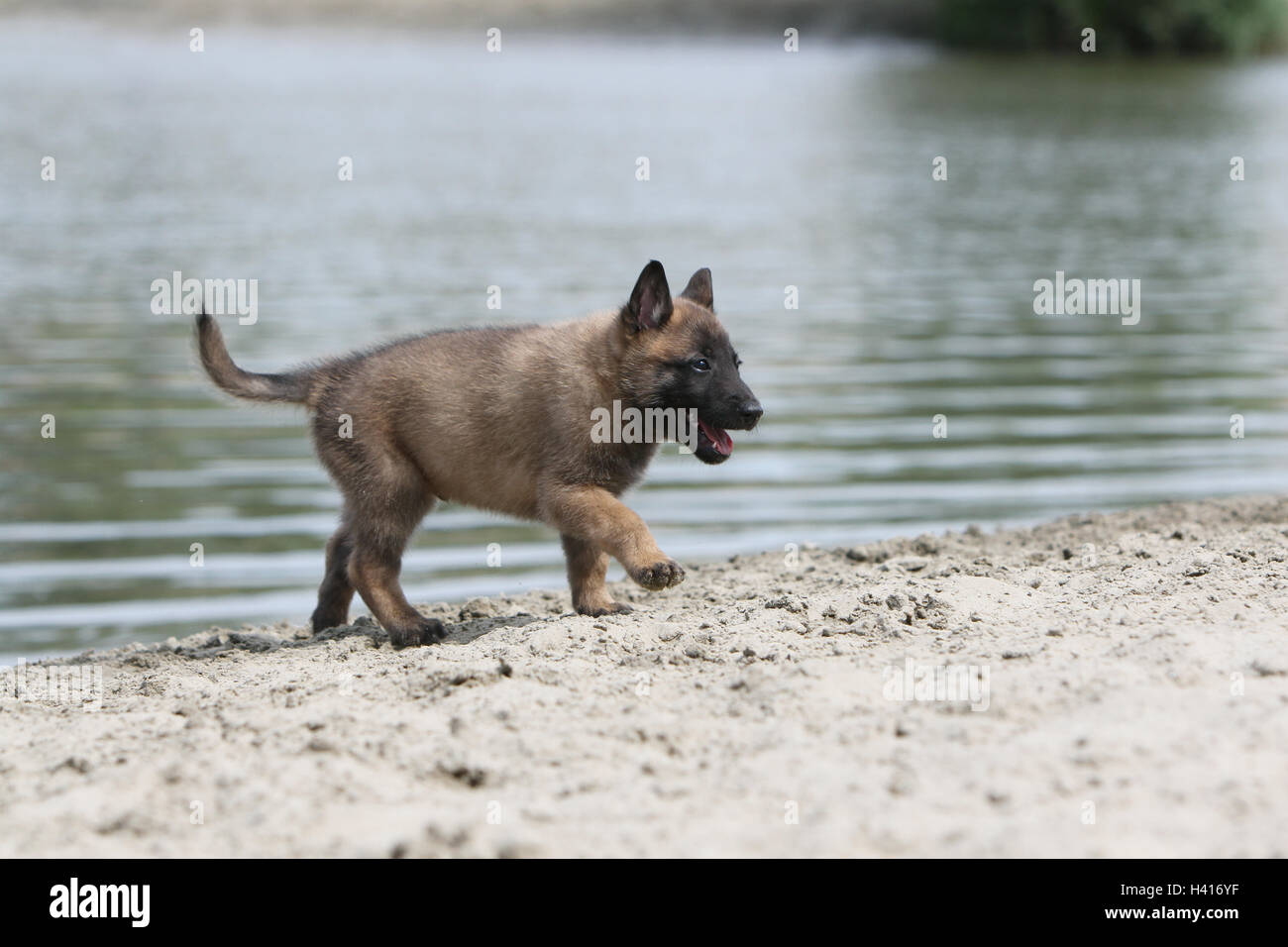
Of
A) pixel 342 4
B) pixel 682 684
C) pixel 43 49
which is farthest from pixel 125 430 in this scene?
pixel 342 4

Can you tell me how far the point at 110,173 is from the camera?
83.9ft

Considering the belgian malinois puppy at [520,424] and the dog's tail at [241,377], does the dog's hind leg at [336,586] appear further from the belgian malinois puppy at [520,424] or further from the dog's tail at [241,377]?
the dog's tail at [241,377]

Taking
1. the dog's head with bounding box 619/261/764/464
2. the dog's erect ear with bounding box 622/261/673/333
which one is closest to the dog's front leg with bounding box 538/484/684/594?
the dog's head with bounding box 619/261/764/464

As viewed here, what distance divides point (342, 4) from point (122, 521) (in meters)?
51.3

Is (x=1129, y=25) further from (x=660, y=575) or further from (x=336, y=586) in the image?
(x=660, y=575)

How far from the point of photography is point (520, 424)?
6840 millimetres

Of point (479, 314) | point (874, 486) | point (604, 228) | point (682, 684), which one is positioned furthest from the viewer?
point (604, 228)

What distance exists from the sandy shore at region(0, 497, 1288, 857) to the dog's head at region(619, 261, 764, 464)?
0.83 metres

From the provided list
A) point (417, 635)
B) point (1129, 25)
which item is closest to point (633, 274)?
point (417, 635)

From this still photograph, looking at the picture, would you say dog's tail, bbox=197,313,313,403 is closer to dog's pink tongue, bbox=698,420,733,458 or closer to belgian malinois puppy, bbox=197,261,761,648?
belgian malinois puppy, bbox=197,261,761,648

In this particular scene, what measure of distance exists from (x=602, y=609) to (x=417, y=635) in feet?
2.68

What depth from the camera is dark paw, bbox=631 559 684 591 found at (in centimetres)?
614

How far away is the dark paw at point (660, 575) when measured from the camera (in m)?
6.14
